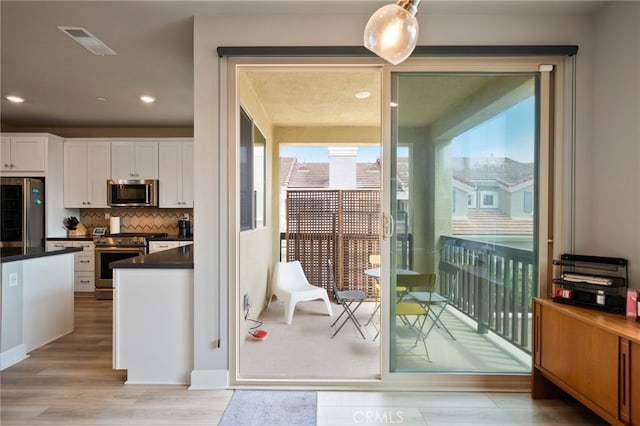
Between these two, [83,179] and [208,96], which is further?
[83,179]

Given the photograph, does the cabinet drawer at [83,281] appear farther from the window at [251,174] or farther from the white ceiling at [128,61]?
the window at [251,174]

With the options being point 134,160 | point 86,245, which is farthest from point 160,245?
point 134,160

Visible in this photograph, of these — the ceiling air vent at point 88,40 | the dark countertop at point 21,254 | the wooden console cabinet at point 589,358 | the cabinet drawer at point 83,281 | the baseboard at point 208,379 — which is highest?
the ceiling air vent at point 88,40

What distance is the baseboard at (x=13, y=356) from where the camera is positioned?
244cm

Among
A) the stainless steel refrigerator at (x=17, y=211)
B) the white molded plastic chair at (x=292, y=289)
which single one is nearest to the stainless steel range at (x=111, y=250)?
the stainless steel refrigerator at (x=17, y=211)

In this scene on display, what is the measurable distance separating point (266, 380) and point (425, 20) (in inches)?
106

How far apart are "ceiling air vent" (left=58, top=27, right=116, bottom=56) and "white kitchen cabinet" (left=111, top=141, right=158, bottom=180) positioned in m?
2.21

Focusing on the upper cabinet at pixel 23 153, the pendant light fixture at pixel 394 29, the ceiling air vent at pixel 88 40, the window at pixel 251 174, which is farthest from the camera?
the upper cabinet at pixel 23 153

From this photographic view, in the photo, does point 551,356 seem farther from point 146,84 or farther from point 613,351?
point 146,84

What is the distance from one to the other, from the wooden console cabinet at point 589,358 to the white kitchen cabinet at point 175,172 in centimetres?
448

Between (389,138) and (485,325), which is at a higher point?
(389,138)

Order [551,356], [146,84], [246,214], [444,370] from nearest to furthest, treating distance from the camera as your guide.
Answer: [551,356] < [444,370] < [246,214] < [146,84]

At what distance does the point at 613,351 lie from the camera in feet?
4.96

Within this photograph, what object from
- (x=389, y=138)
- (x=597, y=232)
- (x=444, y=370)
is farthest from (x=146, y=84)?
(x=597, y=232)
